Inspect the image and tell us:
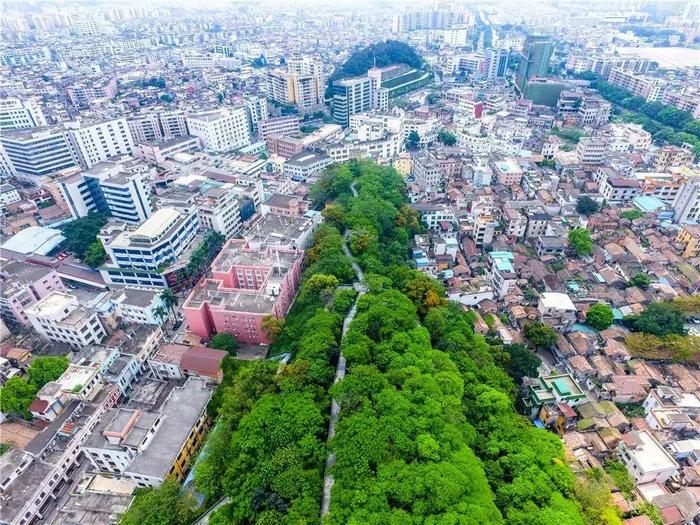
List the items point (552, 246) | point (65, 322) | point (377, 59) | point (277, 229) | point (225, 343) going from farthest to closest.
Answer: point (377, 59), point (552, 246), point (277, 229), point (65, 322), point (225, 343)

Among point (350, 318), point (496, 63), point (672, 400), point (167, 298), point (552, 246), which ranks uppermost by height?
point (496, 63)

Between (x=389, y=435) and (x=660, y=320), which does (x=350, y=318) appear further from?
(x=660, y=320)

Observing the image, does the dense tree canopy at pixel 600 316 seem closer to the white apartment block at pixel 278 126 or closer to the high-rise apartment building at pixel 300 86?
the white apartment block at pixel 278 126

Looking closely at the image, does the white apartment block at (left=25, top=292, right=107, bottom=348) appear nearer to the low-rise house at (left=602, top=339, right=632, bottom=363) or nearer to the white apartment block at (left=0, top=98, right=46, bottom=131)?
the low-rise house at (left=602, top=339, right=632, bottom=363)

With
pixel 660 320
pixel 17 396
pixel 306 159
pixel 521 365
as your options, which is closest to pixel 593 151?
pixel 660 320

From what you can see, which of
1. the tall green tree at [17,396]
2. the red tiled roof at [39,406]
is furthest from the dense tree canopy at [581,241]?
the tall green tree at [17,396]

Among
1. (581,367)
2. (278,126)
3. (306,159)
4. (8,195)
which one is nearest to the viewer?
(581,367)
